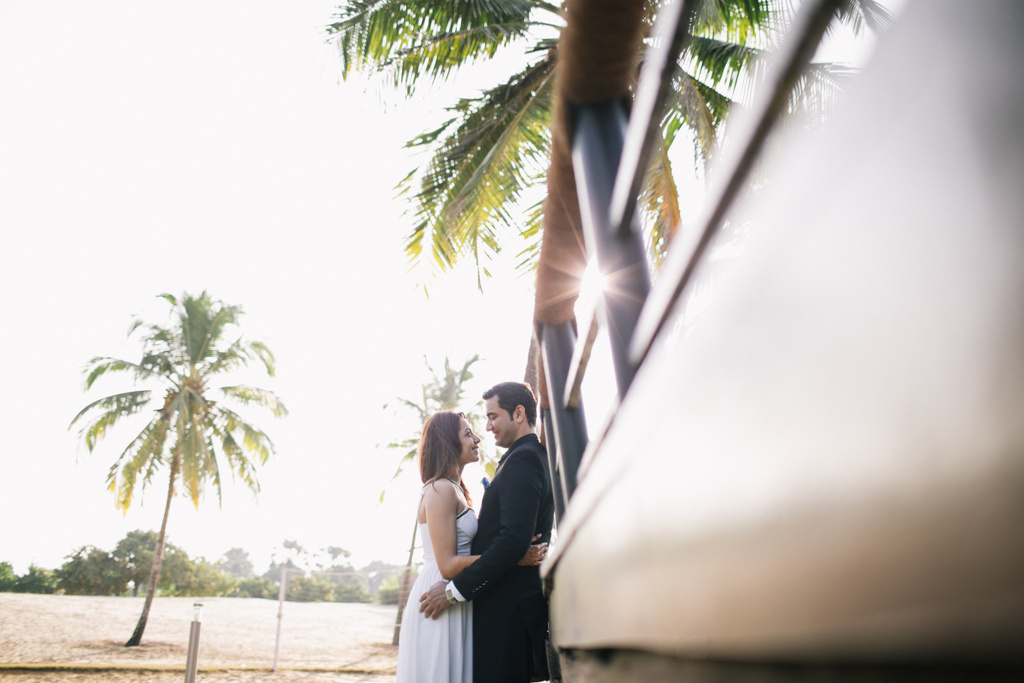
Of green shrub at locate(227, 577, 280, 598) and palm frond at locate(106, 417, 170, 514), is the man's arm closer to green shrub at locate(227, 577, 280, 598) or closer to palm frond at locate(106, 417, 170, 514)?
palm frond at locate(106, 417, 170, 514)

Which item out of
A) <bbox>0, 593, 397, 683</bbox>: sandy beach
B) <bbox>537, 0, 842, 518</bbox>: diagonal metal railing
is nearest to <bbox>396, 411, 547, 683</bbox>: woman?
<bbox>537, 0, 842, 518</bbox>: diagonal metal railing

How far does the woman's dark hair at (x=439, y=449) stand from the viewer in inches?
91.9

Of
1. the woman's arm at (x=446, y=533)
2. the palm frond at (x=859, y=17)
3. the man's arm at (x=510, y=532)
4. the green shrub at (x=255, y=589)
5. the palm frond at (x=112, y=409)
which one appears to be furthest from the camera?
the green shrub at (x=255, y=589)

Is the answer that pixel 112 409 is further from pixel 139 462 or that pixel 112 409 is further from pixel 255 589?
pixel 255 589

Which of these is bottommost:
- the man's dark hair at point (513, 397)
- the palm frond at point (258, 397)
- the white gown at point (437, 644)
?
the white gown at point (437, 644)

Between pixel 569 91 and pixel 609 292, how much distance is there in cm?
33

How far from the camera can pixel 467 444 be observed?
2.43 m

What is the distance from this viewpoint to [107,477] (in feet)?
44.2

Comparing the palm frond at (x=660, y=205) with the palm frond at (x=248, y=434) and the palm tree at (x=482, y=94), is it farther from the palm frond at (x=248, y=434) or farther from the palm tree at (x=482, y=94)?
the palm frond at (x=248, y=434)

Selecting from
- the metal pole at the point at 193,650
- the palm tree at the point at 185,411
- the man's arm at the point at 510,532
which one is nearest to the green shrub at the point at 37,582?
the palm tree at the point at 185,411

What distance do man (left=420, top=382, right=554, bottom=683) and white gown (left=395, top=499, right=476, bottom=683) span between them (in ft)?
Answer: 0.19

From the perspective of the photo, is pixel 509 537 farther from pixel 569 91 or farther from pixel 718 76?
pixel 718 76

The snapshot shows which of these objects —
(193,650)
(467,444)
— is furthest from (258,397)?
(467,444)

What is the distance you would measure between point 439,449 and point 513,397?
0.39m
